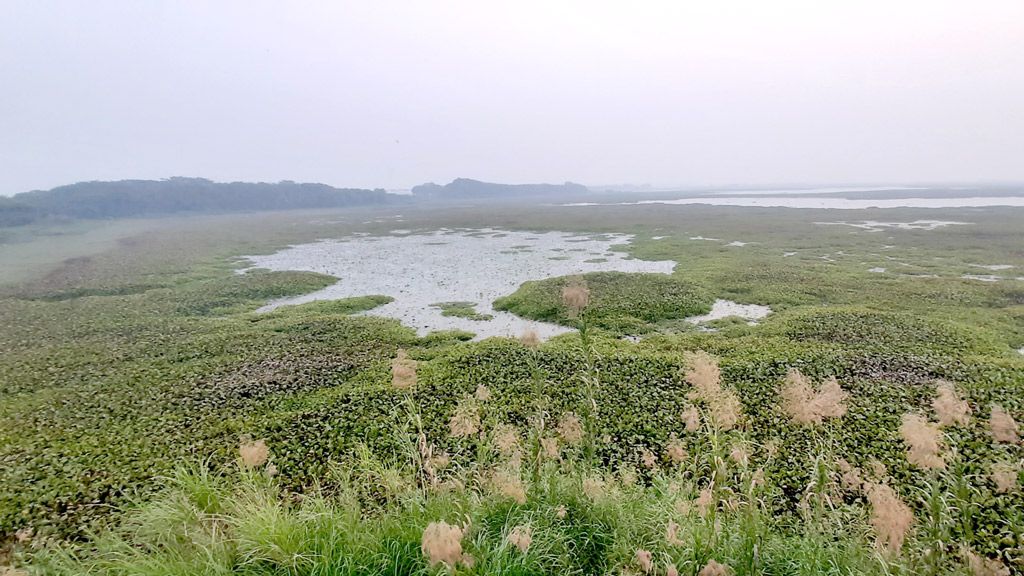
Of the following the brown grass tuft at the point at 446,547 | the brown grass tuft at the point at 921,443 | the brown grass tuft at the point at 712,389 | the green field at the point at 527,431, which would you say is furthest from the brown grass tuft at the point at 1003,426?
the brown grass tuft at the point at 446,547

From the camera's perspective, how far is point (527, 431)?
10398mm

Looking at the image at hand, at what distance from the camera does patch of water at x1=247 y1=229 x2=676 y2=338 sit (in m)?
23.3

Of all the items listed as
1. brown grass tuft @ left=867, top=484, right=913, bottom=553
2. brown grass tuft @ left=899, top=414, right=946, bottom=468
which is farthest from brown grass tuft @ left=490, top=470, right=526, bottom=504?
brown grass tuft @ left=899, top=414, right=946, bottom=468

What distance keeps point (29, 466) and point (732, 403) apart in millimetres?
13506

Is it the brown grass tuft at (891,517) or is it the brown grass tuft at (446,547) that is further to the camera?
the brown grass tuft at (891,517)

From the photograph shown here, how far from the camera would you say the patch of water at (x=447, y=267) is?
76.6 ft

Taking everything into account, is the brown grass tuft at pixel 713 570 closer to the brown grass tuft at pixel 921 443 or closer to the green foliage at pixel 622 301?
the brown grass tuft at pixel 921 443

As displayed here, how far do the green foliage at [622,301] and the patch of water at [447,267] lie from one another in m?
1.16

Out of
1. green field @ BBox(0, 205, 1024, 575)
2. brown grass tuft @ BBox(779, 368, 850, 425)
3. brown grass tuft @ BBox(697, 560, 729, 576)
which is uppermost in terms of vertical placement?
brown grass tuft @ BBox(779, 368, 850, 425)

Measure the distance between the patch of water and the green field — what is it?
1797mm

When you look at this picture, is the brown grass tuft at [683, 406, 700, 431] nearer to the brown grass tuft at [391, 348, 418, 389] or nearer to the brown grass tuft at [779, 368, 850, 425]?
the brown grass tuft at [779, 368, 850, 425]

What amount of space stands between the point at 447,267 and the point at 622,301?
58.1ft

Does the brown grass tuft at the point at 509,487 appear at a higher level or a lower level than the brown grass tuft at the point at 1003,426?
lower

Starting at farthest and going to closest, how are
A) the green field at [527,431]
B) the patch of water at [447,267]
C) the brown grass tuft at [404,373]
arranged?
the patch of water at [447,267]
the brown grass tuft at [404,373]
the green field at [527,431]
